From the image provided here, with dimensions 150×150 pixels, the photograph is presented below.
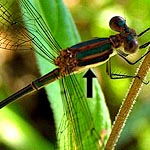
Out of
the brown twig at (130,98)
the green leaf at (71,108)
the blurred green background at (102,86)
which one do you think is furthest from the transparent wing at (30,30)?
the brown twig at (130,98)

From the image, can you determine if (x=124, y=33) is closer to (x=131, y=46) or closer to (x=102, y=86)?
(x=131, y=46)

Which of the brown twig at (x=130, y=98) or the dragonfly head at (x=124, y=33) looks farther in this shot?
the dragonfly head at (x=124, y=33)

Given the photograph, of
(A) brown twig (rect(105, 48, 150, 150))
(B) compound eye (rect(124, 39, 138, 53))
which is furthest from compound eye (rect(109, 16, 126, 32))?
(A) brown twig (rect(105, 48, 150, 150))

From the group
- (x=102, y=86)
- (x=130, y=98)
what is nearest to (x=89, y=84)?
(x=130, y=98)

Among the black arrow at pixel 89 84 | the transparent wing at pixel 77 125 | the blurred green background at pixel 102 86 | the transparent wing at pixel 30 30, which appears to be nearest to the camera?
the transparent wing at pixel 77 125

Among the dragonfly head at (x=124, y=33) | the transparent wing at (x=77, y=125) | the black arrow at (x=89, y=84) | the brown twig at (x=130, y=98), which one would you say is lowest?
the brown twig at (x=130, y=98)

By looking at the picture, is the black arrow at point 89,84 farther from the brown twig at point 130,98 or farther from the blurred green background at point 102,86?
the blurred green background at point 102,86

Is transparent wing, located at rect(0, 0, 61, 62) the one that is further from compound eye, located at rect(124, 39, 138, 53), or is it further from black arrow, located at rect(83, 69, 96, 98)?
compound eye, located at rect(124, 39, 138, 53)

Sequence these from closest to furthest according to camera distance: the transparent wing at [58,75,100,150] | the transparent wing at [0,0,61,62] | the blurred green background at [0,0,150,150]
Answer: the transparent wing at [58,75,100,150] → the transparent wing at [0,0,61,62] → the blurred green background at [0,0,150,150]
